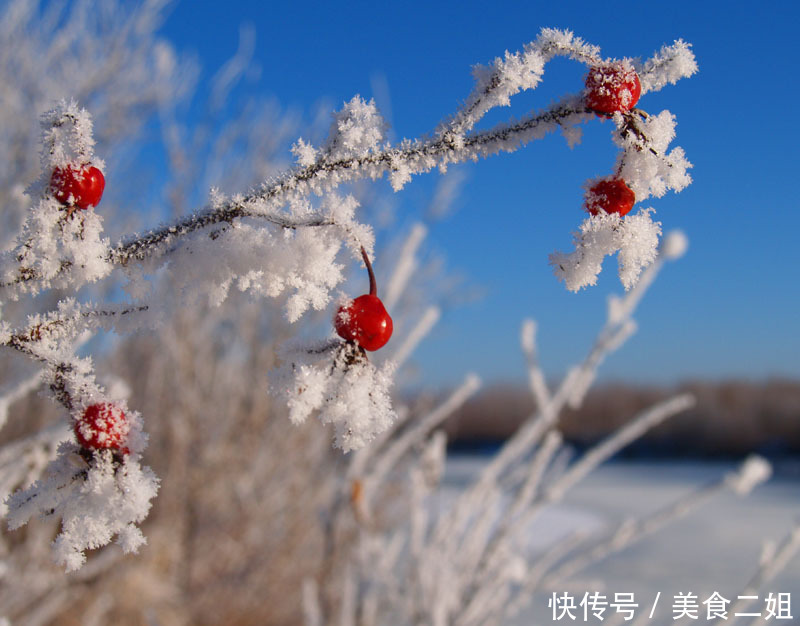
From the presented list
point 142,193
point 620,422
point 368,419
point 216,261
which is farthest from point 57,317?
point 620,422

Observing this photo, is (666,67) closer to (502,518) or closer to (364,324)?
(364,324)

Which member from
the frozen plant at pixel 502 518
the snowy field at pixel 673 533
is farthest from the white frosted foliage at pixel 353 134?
the snowy field at pixel 673 533

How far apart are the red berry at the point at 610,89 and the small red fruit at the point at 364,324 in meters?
0.20

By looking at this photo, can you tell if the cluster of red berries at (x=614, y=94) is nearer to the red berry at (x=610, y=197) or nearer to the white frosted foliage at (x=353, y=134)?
the red berry at (x=610, y=197)

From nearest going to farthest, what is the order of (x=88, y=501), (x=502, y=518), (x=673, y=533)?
(x=88, y=501) < (x=502, y=518) < (x=673, y=533)

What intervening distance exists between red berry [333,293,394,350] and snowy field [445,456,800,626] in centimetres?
143

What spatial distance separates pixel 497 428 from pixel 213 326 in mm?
11601

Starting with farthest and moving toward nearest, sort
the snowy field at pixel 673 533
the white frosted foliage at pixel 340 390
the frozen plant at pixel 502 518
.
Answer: the snowy field at pixel 673 533, the frozen plant at pixel 502 518, the white frosted foliage at pixel 340 390

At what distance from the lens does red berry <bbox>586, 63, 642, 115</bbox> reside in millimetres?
474

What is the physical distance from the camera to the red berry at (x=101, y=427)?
48 centimetres

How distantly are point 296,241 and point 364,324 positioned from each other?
0.08 m

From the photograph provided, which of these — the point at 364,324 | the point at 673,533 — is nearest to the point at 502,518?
the point at 364,324

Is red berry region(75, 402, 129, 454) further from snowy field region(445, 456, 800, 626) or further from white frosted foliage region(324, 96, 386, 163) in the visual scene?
snowy field region(445, 456, 800, 626)

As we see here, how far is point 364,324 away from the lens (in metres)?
0.50
